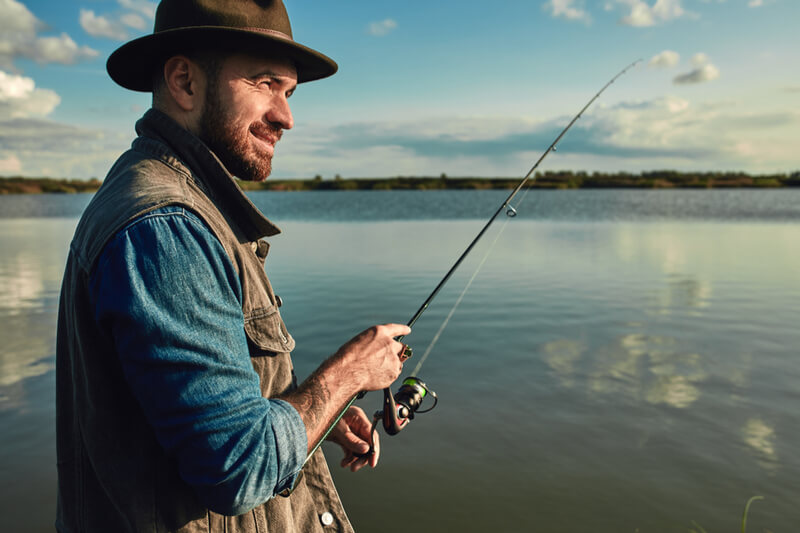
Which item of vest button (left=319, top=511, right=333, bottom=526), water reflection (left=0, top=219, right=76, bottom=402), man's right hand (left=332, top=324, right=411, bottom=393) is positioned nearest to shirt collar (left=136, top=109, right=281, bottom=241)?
man's right hand (left=332, top=324, right=411, bottom=393)

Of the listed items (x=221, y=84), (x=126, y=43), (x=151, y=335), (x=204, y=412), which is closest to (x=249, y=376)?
(x=204, y=412)

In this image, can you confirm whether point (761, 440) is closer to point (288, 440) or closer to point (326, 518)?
point (326, 518)

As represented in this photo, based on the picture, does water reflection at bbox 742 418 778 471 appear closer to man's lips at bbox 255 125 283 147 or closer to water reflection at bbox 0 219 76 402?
man's lips at bbox 255 125 283 147

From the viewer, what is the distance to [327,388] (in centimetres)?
152

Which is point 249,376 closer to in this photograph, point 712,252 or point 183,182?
point 183,182

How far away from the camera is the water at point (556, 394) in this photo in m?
4.10

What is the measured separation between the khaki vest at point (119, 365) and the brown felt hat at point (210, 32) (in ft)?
0.65

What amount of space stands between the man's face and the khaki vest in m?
0.10

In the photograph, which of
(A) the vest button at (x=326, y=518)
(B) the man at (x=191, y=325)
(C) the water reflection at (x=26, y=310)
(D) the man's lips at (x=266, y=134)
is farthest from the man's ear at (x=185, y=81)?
(C) the water reflection at (x=26, y=310)

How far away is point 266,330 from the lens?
1627mm

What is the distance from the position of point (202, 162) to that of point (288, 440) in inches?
31.6

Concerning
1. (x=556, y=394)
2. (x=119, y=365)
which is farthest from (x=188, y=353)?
(x=556, y=394)

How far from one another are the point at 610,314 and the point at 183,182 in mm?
8370

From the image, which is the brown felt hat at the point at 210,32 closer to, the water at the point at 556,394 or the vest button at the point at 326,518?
the vest button at the point at 326,518
